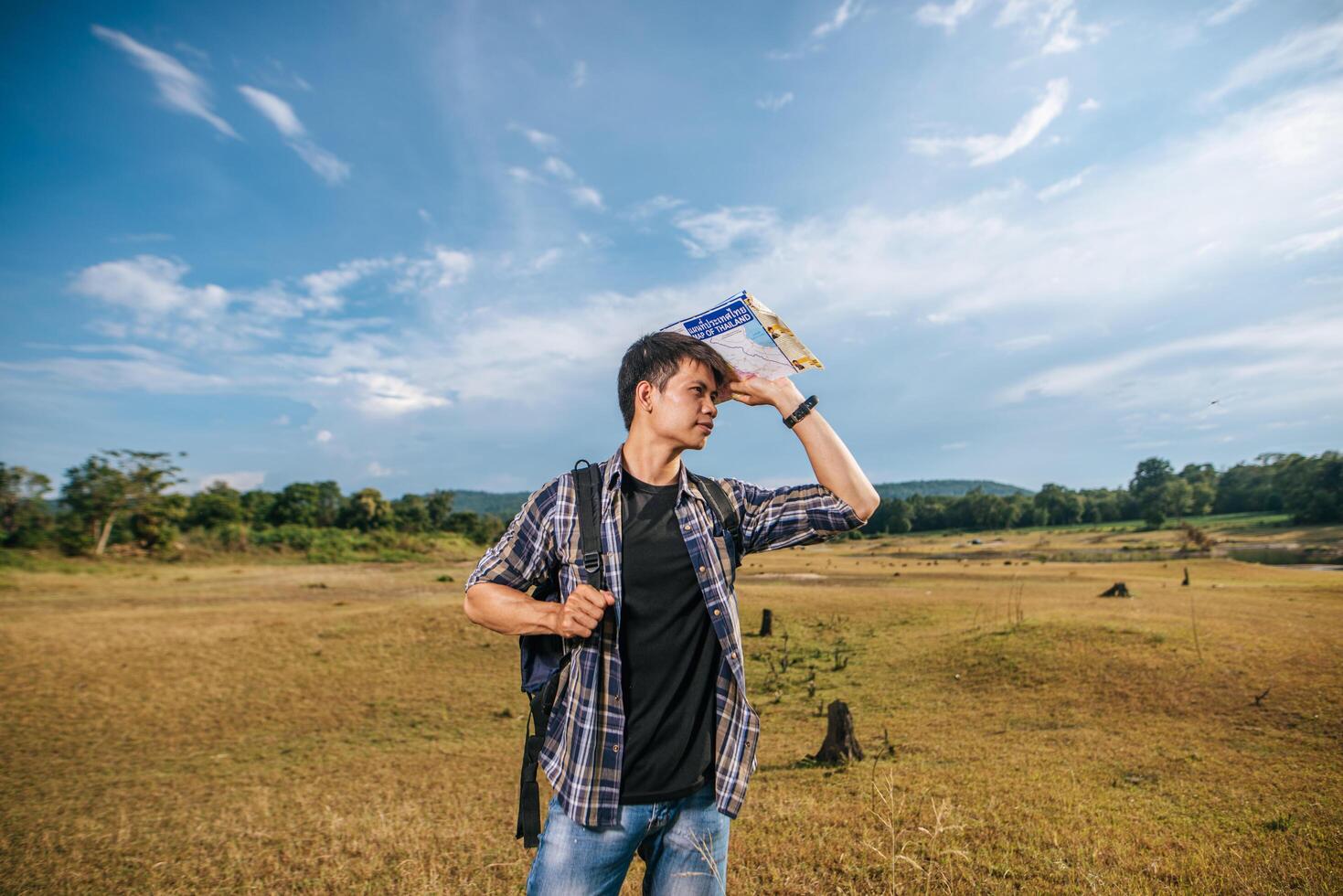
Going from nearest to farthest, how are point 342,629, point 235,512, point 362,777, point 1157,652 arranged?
point 362,777, point 1157,652, point 342,629, point 235,512

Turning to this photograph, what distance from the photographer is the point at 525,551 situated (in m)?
2.62

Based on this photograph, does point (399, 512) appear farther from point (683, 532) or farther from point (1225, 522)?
point (683, 532)

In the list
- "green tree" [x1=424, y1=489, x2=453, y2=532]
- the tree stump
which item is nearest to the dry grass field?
the tree stump

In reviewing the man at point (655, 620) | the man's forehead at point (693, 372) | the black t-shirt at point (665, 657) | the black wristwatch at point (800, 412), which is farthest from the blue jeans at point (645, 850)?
the man's forehead at point (693, 372)

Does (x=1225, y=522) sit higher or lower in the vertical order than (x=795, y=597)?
higher

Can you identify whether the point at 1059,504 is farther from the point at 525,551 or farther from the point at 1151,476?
the point at 525,551

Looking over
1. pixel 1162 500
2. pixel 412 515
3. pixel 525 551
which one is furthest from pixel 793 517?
pixel 412 515

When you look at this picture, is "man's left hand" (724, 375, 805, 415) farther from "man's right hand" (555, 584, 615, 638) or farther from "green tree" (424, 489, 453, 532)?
"green tree" (424, 489, 453, 532)

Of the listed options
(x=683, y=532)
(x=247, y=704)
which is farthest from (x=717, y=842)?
(x=247, y=704)

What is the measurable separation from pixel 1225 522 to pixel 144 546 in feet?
237

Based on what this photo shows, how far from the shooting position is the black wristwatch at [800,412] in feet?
9.66

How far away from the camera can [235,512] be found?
6988cm

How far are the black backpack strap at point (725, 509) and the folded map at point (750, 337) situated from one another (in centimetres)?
52

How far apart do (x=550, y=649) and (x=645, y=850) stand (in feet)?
3.01
